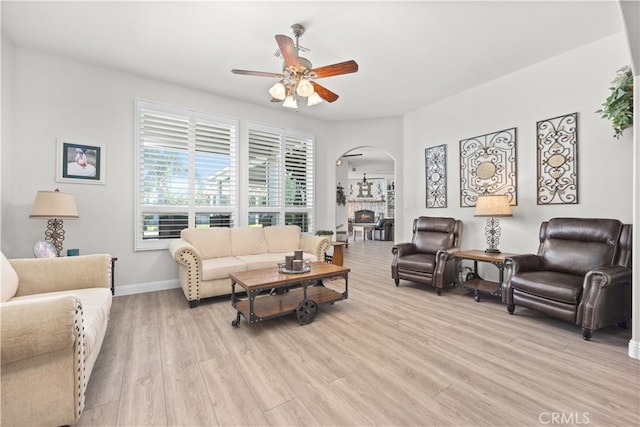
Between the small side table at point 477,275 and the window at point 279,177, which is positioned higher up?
the window at point 279,177

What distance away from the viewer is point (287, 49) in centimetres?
237

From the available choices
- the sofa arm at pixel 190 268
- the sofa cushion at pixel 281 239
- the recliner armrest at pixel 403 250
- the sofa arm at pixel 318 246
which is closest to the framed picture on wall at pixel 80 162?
the sofa arm at pixel 190 268

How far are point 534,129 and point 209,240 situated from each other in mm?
4733

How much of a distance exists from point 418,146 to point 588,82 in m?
2.43

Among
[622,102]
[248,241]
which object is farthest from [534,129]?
[248,241]

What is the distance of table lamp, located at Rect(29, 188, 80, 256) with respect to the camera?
9.22 feet

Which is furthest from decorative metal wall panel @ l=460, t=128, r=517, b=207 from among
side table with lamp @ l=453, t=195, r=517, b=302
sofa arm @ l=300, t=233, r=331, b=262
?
sofa arm @ l=300, t=233, r=331, b=262

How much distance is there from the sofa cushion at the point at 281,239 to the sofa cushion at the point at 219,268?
88cm

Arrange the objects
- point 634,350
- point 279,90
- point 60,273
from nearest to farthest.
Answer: point 634,350 < point 60,273 < point 279,90

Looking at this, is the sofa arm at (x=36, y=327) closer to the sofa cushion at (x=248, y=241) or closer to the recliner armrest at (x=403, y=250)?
the sofa cushion at (x=248, y=241)

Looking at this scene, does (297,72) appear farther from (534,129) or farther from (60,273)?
(534,129)

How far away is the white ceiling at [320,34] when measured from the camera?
257 cm

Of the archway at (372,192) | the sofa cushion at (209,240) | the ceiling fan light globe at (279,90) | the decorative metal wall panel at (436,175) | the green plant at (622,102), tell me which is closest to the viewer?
the green plant at (622,102)

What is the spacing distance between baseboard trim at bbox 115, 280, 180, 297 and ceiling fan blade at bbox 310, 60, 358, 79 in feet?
11.6
